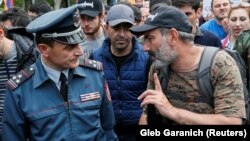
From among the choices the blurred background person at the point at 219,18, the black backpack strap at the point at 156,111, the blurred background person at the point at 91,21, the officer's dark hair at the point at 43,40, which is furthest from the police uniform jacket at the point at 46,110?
the blurred background person at the point at 219,18

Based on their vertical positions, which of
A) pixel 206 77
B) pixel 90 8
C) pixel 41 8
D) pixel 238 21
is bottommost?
pixel 206 77

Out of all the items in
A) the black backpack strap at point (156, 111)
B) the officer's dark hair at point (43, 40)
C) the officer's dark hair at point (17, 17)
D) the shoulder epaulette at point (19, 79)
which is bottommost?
the black backpack strap at point (156, 111)

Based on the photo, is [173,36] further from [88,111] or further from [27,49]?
[27,49]

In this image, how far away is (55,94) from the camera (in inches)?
116

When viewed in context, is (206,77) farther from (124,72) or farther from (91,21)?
(91,21)

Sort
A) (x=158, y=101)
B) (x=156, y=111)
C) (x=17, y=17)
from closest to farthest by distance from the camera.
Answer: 1. (x=158, y=101)
2. (x=156, y=111)
3. (x=17, y=17)

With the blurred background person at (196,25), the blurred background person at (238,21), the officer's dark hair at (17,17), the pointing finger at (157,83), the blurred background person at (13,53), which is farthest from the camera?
the officer's dark hair at (17,17)

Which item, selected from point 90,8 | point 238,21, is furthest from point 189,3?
point 90,8

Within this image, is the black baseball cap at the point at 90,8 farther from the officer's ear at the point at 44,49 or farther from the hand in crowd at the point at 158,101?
the hand in crowd at the point at 158,101

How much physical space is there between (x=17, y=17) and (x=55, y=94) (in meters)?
3.07

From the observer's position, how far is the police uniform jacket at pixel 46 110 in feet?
9.46

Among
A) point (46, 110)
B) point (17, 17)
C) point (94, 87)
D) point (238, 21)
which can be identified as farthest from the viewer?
point (17, 17)

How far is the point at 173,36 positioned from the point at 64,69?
31.4 inches

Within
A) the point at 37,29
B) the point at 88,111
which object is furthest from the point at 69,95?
the point at 37,29
